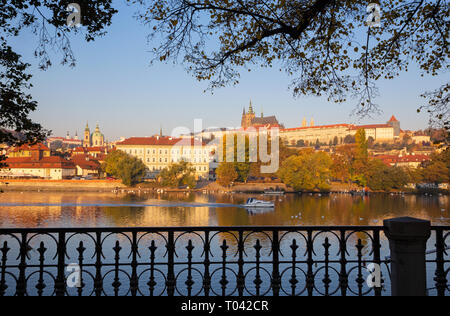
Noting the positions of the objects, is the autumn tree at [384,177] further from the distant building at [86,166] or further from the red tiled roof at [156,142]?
the distant building at [86,166]

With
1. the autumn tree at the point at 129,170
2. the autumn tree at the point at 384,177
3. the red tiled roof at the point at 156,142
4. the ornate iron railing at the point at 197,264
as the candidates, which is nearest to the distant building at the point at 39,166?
the autumn tree at the point at 129,170

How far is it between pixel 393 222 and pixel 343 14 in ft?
15.3

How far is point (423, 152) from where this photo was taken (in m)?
121

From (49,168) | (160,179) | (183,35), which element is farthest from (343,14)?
(49,168)

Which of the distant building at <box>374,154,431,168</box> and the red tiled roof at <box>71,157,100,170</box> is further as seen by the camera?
the distant building at <box>374,154,431,168</box>

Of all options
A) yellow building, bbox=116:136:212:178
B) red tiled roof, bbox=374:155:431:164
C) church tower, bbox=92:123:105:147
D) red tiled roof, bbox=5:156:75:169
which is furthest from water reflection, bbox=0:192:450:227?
church tower, bbox=92:123:105:147

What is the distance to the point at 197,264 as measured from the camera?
13.8 metres

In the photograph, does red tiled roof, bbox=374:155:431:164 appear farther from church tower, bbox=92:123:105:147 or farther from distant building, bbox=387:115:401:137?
church tower, bbox=92:123:105:147

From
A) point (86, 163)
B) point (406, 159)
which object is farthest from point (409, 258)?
point (406, 159)

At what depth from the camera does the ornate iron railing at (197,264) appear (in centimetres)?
441

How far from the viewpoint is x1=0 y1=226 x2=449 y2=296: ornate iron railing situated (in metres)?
4.41

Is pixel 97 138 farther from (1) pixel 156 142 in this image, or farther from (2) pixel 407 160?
(2) pixel 407 160

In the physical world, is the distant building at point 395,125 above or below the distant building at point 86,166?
above
